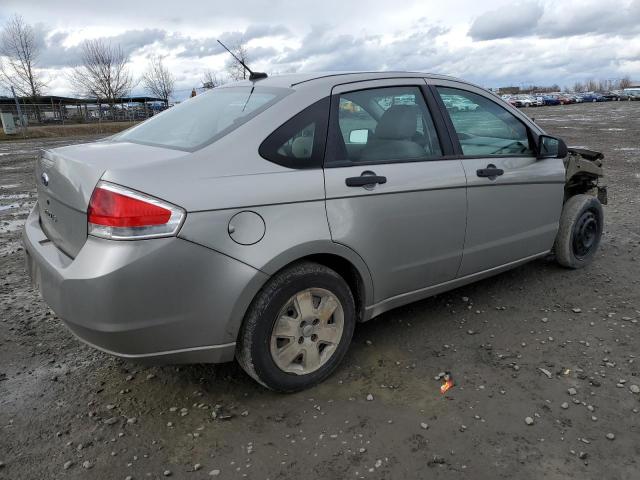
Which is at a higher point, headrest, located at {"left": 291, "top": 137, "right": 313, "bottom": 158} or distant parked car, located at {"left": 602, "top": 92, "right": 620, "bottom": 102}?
headrest, located at {"left": 291, "top": 137, "right": 313, "bottom": 158}

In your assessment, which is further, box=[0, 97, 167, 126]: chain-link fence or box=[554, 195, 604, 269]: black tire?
box=[0, 97, 167, 126]: chain-link fence

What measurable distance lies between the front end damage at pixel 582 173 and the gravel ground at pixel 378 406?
1187 millimetres

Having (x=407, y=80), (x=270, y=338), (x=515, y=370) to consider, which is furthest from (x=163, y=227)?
(x=515, y=370)

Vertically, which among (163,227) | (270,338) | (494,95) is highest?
(494,95)

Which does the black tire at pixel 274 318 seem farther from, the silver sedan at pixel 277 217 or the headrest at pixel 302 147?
the headrest at pixel 302 147

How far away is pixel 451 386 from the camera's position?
2971 millimetres

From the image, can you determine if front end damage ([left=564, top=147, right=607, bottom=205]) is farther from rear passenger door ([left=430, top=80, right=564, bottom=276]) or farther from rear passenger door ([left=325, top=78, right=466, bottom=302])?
rear passenger door ([left=325, top=78, right=466, bottom=302])

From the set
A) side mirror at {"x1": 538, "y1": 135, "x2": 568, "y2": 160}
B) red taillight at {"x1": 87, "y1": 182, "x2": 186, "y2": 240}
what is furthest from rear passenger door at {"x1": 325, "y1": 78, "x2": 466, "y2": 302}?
side mirror at {"x1": 538, "y1": 135, "x2": 568, "y2": 160}

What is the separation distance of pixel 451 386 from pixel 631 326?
1.62 m

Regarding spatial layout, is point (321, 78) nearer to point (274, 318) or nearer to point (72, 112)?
point (274, 318)

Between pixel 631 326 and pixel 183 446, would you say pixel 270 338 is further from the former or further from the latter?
pixel 631 326

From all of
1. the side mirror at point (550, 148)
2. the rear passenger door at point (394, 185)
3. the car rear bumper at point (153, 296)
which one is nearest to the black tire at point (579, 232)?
the side mirror at point (550, 148)

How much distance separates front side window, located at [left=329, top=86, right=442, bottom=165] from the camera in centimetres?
298

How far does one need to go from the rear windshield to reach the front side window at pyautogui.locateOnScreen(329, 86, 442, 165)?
1.34 feet
